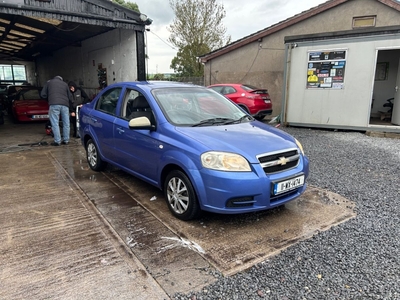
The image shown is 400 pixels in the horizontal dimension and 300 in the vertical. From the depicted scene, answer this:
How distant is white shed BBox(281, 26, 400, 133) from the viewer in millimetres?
8625

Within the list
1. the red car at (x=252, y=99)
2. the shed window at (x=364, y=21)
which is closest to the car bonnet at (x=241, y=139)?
the red car at (x=252, y=99)

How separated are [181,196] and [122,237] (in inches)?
30.1

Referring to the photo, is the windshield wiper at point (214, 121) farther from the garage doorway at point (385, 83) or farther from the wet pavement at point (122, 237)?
the garage doorway at point (385, 83)

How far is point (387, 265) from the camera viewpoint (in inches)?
106

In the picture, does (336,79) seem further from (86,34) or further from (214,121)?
(86,34)

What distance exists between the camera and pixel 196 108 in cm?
416

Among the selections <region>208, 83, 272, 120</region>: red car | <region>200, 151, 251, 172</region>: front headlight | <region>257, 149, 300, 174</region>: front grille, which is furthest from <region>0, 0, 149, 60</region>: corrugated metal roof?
<region>257, 149, 300, 174</region>: front grille

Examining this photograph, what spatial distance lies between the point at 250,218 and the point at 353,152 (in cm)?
446

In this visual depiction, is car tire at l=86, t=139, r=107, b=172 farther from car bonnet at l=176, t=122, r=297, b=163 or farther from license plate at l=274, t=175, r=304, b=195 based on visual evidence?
license plate at l=274, t=175, r=304, b=195

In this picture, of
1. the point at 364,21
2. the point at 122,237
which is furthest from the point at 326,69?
the point at 122,237

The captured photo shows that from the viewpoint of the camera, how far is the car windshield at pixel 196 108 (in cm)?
386

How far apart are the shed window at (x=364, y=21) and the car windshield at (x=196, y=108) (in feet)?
32.8

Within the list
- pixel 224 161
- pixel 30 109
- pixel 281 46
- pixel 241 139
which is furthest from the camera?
pixel 281 46

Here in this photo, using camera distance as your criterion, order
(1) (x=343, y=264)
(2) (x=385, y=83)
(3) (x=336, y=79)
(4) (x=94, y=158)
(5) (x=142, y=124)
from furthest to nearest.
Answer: (2) (x=385, y=83) < (3) (x=336, y=79) < (4) (x=94, y=158) < (5) (x=142, y=124) < (1) (x=343, y=264)
